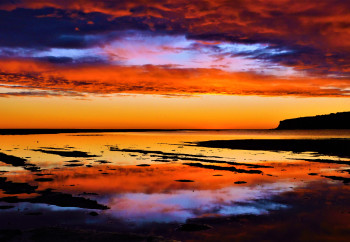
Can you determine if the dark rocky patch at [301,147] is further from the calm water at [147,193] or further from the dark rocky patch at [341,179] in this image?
the dark rocky patch at [341,179]

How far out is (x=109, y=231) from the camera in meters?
8.30

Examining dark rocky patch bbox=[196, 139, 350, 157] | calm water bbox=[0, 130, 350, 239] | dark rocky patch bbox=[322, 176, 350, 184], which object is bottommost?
calm water bbox=[0, 130, 350, 239]

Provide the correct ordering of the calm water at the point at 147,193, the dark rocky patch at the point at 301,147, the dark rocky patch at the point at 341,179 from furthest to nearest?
the dark rocky patch at the point at 301,147, the dark rocky patch at the point at 341,179, the calm water at the point at 147,193

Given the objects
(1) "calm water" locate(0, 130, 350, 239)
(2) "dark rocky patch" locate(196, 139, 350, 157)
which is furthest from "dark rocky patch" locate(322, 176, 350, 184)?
(2) "dark rocky patch" locate(196, 139, 350, 157)

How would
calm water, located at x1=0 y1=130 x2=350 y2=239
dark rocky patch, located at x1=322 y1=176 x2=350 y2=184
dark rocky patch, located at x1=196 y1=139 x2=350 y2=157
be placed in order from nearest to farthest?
1. calm water, located at x1=0 y1=130 x2=350 y2=239
2. dark rocky patch, located at x1=322 y1=176 x2=350 y2=184
3. dark rocky patch, located at x1=196 y1=139 x2=350 y2=157

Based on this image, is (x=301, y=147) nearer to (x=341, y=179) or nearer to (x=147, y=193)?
(x=341, y=179)

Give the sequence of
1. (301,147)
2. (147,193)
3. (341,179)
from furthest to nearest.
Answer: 1. (301,147)
2. (341,179)
3. (147,193)

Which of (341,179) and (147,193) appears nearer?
(147,193)

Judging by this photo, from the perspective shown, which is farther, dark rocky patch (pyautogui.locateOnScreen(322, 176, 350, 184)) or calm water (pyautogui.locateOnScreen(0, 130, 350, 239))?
dark rocky patch (pyautogui.locateOnScreen(322, 176, 350, 184))

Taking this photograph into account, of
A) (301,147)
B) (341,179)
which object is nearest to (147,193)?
(341,179)

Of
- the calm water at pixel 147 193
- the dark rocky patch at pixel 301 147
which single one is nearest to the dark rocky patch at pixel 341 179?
the calm water at pixel 147 193

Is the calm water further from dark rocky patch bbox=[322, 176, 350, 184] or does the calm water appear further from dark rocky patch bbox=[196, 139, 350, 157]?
dark rocky patch bbox=[196, 139, 350, 157]

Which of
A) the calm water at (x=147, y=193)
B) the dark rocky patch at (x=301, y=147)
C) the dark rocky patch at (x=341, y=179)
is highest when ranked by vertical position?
the dark rocky patch at (x=301, y=147)

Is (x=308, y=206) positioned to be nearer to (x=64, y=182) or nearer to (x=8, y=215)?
(x=8, y=215)
